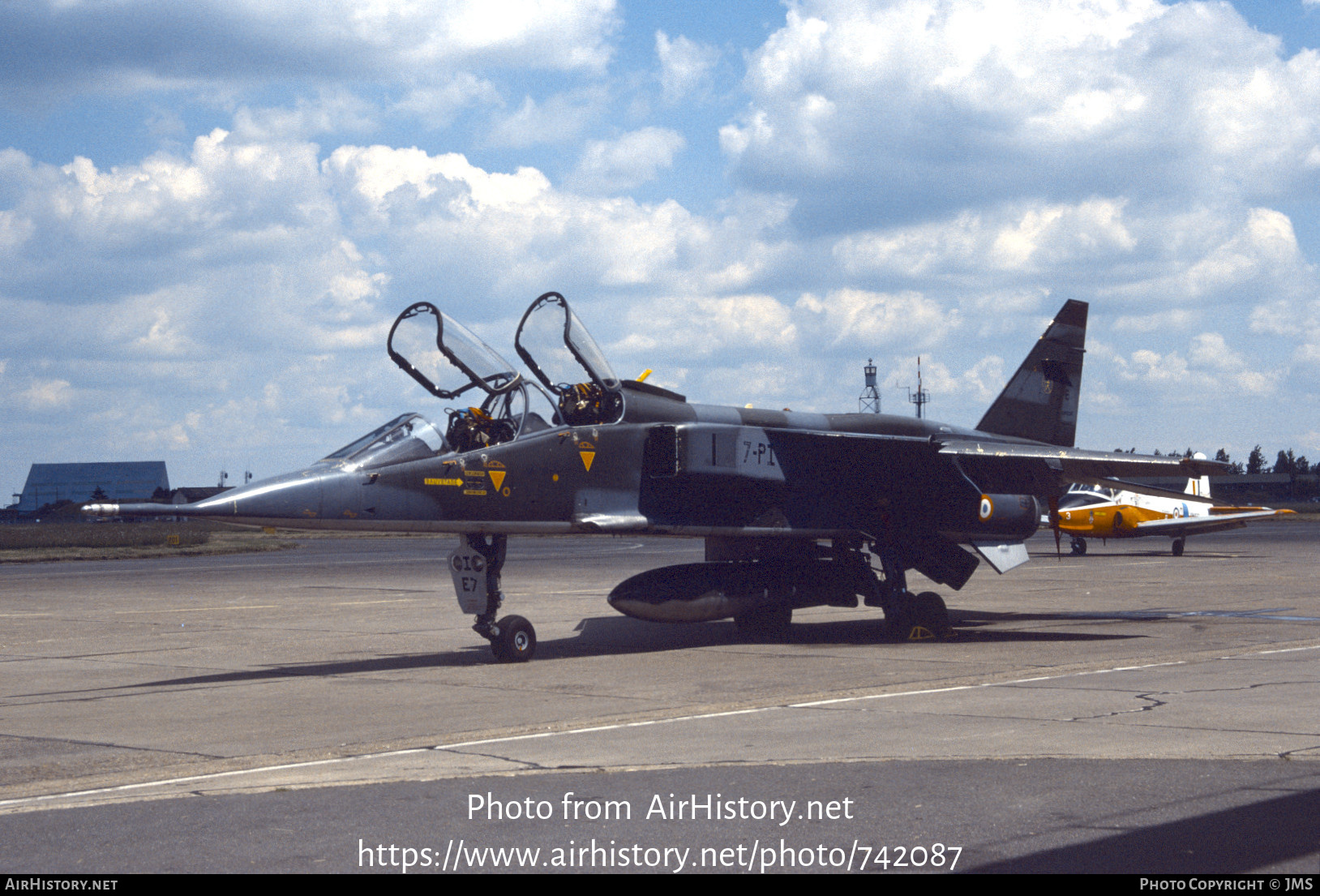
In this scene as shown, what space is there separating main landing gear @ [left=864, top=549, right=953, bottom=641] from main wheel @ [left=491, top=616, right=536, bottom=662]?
560 centimetres

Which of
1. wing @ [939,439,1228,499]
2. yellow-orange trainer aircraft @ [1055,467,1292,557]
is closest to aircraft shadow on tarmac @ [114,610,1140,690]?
wing @ [939,439,1228,499]

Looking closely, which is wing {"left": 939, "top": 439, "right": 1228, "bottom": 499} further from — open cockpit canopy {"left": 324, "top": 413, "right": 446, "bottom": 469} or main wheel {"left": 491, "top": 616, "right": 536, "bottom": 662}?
open cockpit canopy {"left": 324, "top": 413, "right": 446, "bottom": 469}

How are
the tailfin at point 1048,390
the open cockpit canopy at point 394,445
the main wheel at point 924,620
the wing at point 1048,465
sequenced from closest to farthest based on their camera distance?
the open cockpit canopy at point 394,445
the wing at point 1048,465
the main wheel at point 924,620
the tailfin at point 1048,390

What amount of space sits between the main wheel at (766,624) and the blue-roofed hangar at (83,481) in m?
180

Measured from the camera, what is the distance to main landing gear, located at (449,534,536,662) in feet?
48.3

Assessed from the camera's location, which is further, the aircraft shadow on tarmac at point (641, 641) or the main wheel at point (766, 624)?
the main wheel at point (766, 624)

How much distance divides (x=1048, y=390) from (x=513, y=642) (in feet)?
37.8

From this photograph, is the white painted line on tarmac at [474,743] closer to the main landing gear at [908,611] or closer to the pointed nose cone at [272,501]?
the pointed nose cone at [272,501]

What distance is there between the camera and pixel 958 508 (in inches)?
744

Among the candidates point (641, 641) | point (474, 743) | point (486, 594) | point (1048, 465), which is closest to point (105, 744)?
point (474, 743)

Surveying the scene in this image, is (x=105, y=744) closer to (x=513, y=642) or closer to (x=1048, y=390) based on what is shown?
(x=513, y=642)

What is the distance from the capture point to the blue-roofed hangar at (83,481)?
18688 centimetres

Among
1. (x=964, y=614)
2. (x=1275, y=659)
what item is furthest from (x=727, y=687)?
(x=964, y=614)

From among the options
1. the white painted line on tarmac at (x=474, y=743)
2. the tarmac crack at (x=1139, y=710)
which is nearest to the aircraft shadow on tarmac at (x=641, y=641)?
the white painted line on tarmac at (x=474, y=743)
